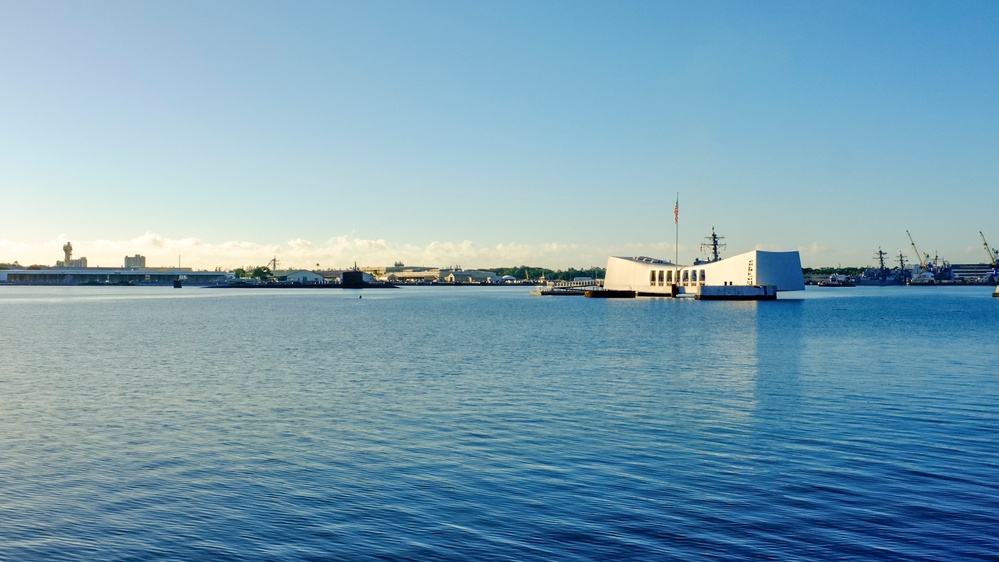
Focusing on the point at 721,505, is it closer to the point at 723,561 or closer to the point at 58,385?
the point at 723,561

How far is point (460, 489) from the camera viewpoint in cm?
1597

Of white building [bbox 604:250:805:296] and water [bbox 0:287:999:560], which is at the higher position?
white building [bbox 604:250:805:296]

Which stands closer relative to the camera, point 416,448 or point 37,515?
point 37,515

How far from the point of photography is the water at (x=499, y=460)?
12.9 metres

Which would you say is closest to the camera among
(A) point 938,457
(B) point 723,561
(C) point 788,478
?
(B) point 723,561

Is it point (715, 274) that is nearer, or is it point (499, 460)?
point (499, 460)

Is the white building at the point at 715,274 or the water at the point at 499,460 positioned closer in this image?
the water at the point at 499,460

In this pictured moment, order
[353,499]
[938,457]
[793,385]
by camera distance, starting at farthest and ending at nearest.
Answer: [793,385], [938,457], [353,499]

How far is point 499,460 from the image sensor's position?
18578 millimetres

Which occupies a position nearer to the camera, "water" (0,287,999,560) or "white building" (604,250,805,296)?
"water" (0,287,999,560)

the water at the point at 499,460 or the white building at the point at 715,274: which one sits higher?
the white building at the point at 715,274

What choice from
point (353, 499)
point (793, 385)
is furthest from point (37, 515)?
point (793, 385)

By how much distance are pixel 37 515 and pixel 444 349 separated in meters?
36.0

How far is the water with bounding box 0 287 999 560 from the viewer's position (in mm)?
12883
